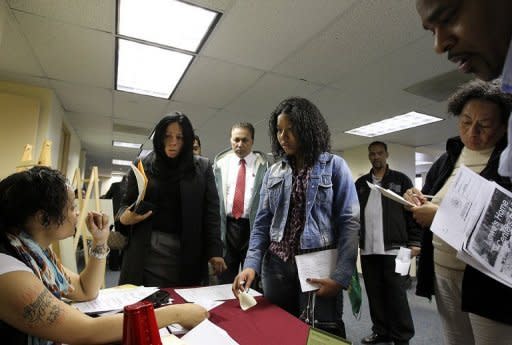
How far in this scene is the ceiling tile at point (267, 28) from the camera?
1.96 metres

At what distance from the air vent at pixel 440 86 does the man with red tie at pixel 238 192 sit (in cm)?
206

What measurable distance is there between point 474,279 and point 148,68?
302cm

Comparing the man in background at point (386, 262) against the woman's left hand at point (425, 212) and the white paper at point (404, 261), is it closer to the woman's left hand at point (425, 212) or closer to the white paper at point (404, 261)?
the white paper at point (404, 261)

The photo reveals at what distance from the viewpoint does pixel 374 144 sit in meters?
2.73

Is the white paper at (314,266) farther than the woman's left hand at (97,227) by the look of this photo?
No

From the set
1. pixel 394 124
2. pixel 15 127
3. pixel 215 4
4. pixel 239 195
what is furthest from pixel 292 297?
pixel 394 124

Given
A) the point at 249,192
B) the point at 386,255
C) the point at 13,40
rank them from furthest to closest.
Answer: the point at 13,40
the point at 386,255
the point at 249,192

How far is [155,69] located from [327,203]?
2.54 metres

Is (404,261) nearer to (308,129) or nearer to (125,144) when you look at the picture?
(308,129)

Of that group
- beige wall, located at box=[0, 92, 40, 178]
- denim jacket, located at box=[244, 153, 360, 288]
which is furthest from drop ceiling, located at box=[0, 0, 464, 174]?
denim jacket, located at box=[244, 153, 360, 288]

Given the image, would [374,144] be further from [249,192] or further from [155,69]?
[155,69]

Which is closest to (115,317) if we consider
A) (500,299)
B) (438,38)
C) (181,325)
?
(181,325)

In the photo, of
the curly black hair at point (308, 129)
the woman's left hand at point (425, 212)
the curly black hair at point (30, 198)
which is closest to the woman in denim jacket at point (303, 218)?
the curly black hair at point (308, 129)

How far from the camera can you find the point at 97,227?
112 cm
